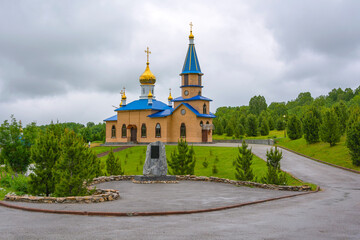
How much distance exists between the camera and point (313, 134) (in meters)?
39.5

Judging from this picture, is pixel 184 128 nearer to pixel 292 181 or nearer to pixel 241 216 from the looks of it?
pixel 292 181

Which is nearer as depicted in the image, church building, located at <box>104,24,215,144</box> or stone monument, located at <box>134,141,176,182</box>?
stone monument, located at <box>134,141,176,182</box>

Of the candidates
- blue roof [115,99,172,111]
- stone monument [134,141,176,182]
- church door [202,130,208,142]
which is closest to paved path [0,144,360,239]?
stone monument [134,141,176,182]

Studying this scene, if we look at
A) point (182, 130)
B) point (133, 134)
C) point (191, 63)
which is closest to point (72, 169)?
point (182, 130)

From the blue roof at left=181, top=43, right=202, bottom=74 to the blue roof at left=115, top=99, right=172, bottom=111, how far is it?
648 centimetres

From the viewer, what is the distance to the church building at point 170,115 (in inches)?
1919

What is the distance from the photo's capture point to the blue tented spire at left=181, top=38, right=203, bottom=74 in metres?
50.9

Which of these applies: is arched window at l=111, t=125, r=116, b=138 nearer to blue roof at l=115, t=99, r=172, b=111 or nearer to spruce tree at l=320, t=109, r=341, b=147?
blue roof at l=115, t=99, r=172, b=111

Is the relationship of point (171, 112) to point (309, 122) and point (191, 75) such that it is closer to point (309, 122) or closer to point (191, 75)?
point (191, 75)

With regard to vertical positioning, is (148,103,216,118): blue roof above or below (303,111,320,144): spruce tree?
above

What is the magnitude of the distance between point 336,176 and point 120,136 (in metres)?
37.3

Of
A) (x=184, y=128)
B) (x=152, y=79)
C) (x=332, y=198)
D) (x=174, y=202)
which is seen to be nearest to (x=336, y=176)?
(x=332, y=198)

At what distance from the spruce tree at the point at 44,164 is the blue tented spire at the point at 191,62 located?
35918mm

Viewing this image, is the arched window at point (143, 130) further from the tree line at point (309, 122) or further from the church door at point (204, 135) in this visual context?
the tree line at point (309, 122)
